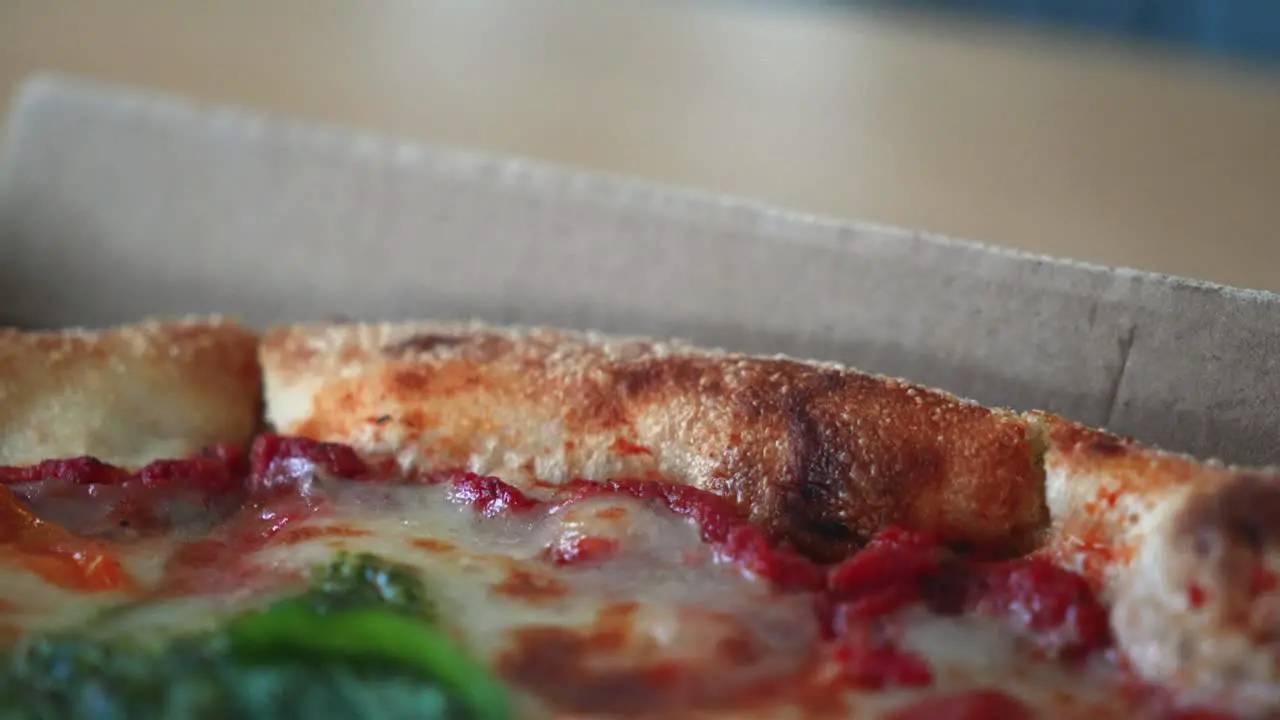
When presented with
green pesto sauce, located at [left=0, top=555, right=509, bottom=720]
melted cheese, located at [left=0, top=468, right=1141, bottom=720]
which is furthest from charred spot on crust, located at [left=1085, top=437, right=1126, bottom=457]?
green pesto sauce, located at [left=0, top=555, right=509, bottom=720]

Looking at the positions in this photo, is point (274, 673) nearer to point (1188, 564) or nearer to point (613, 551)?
point (613, 551)

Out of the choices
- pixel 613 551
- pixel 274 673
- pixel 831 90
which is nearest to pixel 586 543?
pixel 613 551

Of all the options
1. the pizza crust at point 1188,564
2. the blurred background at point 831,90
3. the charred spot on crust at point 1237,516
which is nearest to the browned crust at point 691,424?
the pizza crust at point 1188,564

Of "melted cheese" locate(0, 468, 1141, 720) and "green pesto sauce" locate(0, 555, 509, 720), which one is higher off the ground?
"melted cheese" locate(0, 468, 1141, 720)

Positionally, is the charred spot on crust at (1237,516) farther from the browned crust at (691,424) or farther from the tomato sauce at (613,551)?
the browned crust at (691,424)

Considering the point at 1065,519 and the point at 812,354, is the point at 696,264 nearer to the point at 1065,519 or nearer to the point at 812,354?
the point at 812,354

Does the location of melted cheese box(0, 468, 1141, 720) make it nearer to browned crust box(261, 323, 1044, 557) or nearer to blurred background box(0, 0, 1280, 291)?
browned crust box(261, 323, 1044, 557)
